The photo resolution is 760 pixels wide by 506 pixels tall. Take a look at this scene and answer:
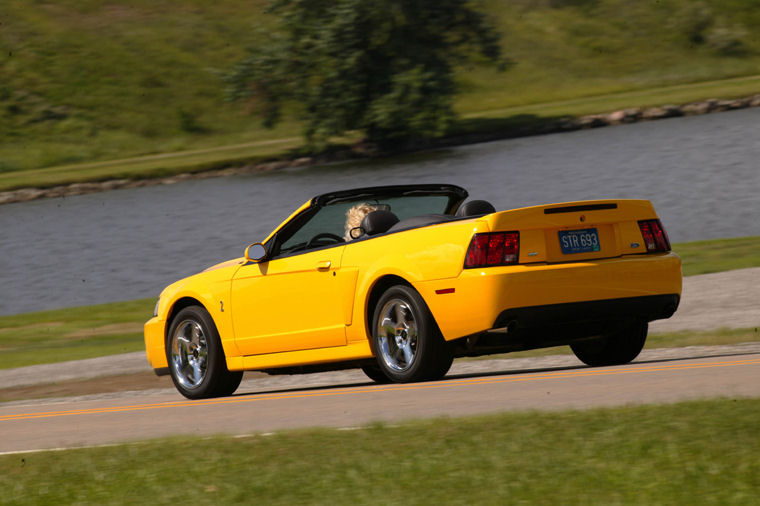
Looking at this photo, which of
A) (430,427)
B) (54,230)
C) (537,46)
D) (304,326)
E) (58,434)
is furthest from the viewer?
(537,46)

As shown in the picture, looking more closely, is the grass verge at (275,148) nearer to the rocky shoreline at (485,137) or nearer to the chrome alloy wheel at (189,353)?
the rocky shoreline at (485,137)

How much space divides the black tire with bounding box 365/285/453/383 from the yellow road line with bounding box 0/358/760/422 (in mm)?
114

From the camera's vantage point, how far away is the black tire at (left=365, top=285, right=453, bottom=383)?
8594mm

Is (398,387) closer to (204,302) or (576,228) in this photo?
(576,228)

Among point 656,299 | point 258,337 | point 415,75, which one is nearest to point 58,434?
point 258,337

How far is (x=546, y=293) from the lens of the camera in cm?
835

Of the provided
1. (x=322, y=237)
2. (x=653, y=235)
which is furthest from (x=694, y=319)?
(x=322, y=237)

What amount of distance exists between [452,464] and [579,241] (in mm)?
3389

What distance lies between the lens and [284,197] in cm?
5572

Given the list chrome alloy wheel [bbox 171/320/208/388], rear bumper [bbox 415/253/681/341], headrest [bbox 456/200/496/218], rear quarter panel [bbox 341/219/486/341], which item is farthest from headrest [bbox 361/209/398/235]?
chrome alloy wheel [bbox 171/320/208/388]

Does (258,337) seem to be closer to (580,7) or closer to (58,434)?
(58,434)

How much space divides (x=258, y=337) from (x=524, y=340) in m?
2.45

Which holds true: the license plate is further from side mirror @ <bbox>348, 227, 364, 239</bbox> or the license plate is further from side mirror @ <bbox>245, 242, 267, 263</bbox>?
side mirror @ <bbox>245, 242, 267, 263</bbox>

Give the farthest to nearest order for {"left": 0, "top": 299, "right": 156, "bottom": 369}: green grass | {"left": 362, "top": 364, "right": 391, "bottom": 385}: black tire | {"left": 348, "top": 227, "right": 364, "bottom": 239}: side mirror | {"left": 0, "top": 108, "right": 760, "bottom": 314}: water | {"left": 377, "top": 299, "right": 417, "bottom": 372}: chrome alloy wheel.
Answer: {"left": 0, "top": 108, "right": 760, "bottom": 314}: water, {"left": 0, "top": 299, "right": 156, "bottom": 369}: green grass, {"left": 362, "top": 364, "right": 391, "bottom": 385}: black tire, {"left": 348, "top": 227, "right": 364, "bottom": 239}: side mirror, {"left": 377, "top": 299, "right": 417, "bottom": 372}: chrome alloy wheel
